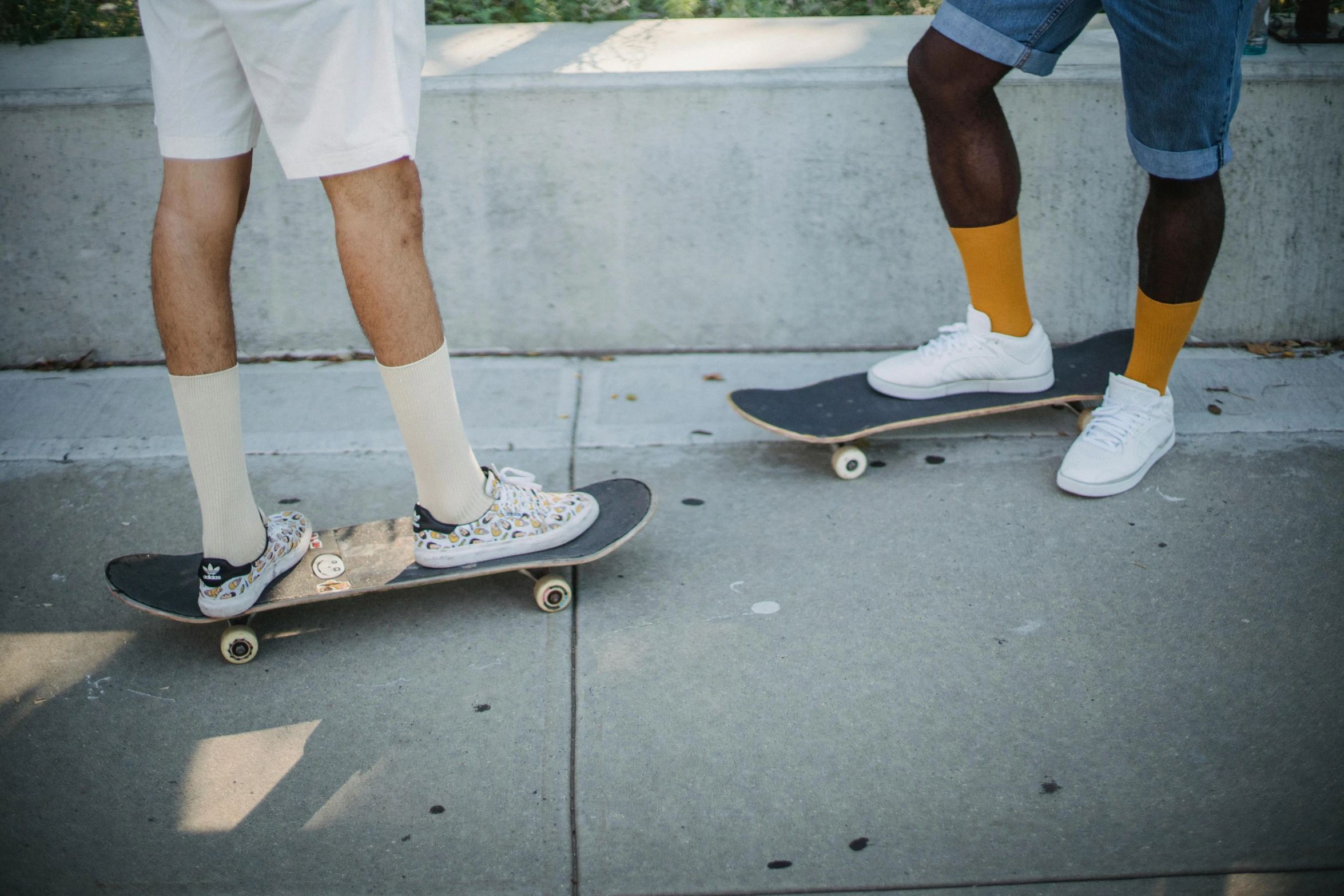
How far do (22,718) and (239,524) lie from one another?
1.67 feet

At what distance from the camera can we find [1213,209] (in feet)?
7.73

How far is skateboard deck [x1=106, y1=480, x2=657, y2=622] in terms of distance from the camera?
2033mm

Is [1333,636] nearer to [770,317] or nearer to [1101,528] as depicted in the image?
[1101,528]

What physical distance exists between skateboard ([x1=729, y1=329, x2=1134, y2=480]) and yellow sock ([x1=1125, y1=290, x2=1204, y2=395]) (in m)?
0.15

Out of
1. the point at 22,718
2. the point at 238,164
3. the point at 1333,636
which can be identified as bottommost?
the point at 22,718

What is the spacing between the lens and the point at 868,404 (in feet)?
8.92

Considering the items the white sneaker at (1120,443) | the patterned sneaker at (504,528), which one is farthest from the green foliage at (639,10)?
the patterned sneaker at (504,528)

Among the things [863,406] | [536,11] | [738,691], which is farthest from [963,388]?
[536,11]

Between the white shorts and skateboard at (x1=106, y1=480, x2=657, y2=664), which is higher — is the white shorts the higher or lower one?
the higher one

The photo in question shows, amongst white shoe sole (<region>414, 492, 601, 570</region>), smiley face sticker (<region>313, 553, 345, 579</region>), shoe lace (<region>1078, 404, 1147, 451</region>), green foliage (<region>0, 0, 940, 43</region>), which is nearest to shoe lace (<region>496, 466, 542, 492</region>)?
white shoe sole (<region>414, 492, 601, 570</region>)

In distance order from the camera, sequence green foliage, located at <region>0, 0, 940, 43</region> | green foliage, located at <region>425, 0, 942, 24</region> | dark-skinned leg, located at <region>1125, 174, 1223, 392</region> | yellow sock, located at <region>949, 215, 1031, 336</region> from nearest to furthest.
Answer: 1. dark-skinned leg, located at <region>1125, 174, 1223, 392</region>
2. yellow sock, located at <region>949, 215, 1031, 336</region>
3. green foliage, located at <region>0, 0, 940, 43</region>
4. green foliage, located at <region>425, 0, 942, 24</region>

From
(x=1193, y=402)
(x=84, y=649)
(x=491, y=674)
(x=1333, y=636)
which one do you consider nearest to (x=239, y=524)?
(x=84, y=649)

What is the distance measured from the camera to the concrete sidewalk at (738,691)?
5.23 ft

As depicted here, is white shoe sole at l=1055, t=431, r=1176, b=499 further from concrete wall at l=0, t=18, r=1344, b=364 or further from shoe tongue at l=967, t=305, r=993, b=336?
concrete wall at l=0, t=18, r=1344, b=364
